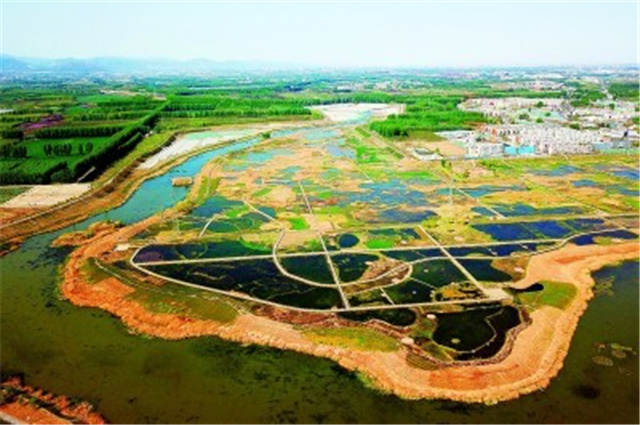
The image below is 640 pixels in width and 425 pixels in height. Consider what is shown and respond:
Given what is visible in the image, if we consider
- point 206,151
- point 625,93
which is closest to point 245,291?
point 206,151

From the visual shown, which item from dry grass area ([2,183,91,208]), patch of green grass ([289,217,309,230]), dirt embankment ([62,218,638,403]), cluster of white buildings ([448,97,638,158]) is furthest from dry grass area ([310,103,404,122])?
dirt embankment ([62,218,638,403])

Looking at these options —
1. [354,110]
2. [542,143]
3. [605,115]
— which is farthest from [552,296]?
[354,110]

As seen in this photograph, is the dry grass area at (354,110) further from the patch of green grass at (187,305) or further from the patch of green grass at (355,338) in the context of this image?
the patch of green grass at (355,338)

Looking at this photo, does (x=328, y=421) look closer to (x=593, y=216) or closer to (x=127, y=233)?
(x=127, y=233)

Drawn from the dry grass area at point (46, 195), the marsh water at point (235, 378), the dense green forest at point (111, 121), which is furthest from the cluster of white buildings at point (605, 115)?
the dry grass area at point (46, 195)

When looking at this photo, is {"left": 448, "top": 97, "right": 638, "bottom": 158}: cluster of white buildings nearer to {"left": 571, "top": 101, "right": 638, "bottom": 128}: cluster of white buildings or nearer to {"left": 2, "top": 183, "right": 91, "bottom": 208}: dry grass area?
{"left": 571, "top": 101, "right": 638, "bottom": 128}: cluster of white buildings

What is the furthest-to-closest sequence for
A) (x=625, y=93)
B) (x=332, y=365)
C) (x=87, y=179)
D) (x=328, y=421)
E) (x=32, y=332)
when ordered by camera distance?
(x=625, y=93), (x=87, y=179), (x=32, y=332), (x=332, y=365), (x=328, y=421)
